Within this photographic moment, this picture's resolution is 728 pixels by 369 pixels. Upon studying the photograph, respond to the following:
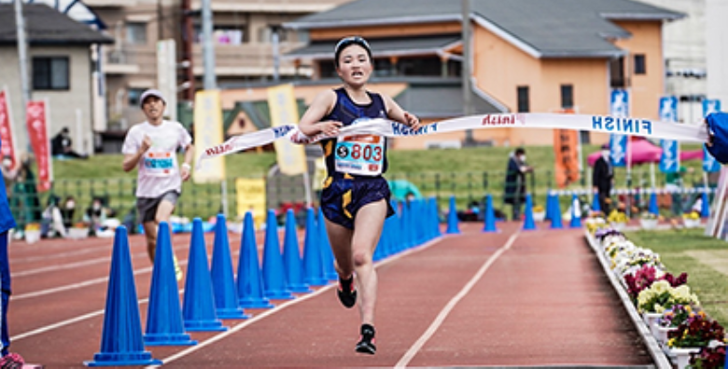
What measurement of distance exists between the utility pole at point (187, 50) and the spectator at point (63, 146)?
14865mm

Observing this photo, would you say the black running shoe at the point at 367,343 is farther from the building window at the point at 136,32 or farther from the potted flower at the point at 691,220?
the building window at the point at 136,32

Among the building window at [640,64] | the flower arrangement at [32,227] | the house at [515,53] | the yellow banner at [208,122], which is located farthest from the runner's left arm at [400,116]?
the building window at [640,64]

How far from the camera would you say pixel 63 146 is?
5597 centimetres

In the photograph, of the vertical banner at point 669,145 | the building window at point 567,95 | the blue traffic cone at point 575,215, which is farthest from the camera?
the building window at point 567,95

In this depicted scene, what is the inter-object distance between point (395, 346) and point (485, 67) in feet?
174

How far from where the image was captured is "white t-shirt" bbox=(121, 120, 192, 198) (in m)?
15.6

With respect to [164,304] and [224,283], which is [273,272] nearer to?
[224,283]

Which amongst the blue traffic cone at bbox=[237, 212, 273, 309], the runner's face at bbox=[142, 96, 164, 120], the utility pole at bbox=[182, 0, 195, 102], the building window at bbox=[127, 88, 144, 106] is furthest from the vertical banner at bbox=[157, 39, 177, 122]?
the blue traffic cone at bbox=[237, 212, 273, 309]

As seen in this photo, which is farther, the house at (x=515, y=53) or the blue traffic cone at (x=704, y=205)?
the house at (x=515, y=53)

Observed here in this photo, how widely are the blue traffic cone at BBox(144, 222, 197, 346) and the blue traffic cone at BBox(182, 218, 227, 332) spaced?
85 cm

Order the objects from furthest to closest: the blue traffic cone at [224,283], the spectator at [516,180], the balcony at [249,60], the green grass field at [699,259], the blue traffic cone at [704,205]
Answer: the balcony at [249,60], the spectator at [516,180], the blue traffic cone at [704,205], the blue traffic cone at [224,283], the green grass field at [699,259]

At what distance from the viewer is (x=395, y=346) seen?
1155 centimetres

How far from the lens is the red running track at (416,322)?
10.8 metres

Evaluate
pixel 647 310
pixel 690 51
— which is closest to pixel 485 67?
pixel 690 51
